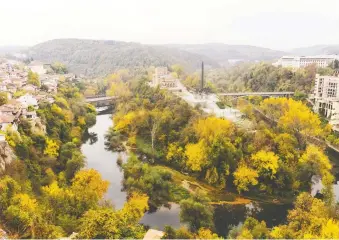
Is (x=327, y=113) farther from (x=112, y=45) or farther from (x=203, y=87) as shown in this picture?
(x=112, y=45)

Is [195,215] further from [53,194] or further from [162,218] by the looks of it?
[53,194]

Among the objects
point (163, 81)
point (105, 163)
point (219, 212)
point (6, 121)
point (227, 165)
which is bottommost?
point (219, 212)

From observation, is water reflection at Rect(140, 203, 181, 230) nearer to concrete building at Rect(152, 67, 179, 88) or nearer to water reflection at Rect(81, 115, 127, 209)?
water reflection at Rect(81, 115, 127, 209)

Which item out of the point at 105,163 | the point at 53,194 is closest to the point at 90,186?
the point at 53,194

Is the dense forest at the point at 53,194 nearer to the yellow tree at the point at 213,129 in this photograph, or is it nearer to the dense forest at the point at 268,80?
the yellow tree at the point at 213,129

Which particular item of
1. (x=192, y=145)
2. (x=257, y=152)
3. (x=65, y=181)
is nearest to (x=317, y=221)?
(x=257, y=152)

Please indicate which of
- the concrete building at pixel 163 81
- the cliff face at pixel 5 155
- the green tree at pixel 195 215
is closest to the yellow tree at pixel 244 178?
the green tree at pixel 195 215

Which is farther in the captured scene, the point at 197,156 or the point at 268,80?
the point at 268,80
